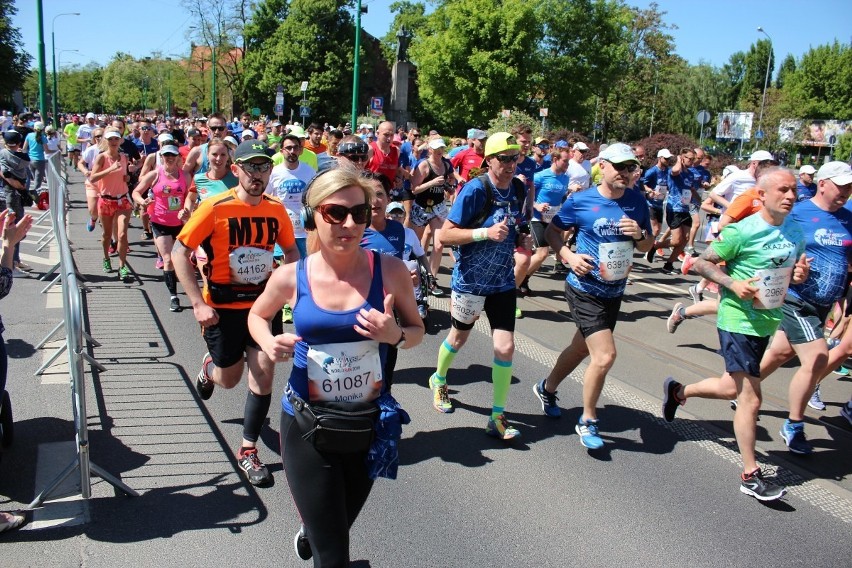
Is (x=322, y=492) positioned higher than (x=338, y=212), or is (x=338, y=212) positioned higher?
(x=338, y=212)

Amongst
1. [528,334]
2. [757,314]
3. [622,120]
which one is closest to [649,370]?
[528,334]

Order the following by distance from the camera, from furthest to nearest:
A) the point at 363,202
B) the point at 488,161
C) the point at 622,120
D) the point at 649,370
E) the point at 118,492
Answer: the point at 622,120 < the point at 649,370 < the point at 488,161 < the point at 118,492 < the point at 363,202

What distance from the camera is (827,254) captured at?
5.25 m

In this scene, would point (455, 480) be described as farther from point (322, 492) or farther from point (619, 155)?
point (619, 155)

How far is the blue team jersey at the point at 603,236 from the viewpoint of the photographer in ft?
15.7

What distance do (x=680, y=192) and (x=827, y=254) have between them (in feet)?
23.1

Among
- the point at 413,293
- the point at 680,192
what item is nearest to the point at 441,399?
the point at 413,293

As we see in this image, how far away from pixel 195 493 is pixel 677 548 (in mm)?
2682

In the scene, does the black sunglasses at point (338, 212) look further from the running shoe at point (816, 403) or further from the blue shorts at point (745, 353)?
the running shoe at point (816, 403)

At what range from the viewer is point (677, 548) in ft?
12.2

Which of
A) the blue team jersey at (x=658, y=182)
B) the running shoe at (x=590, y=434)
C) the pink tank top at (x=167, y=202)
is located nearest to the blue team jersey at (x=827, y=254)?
the running shoe at (x=590, y=434)

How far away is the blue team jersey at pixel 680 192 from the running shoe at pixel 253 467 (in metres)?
9.69

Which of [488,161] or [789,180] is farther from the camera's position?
[488,161]

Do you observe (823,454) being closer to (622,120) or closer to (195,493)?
(195,493)
